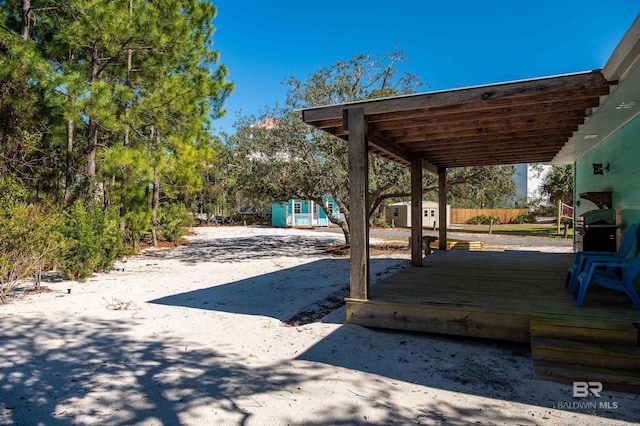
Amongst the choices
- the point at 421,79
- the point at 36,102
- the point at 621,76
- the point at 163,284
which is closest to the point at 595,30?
the point at 421,79

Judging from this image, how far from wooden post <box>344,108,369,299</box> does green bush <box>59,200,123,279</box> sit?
5212mm

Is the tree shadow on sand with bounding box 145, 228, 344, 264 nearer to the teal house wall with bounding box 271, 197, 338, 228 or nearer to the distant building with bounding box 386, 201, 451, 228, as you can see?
the teal house wall with bounding box 271, 197, 338, 228

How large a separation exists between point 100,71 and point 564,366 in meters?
10.4

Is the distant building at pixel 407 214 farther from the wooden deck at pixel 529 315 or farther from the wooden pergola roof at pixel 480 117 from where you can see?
the wooden deck at pixel 529 315

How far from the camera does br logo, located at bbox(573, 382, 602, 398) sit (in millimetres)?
2613

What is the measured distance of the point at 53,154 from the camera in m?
8.71

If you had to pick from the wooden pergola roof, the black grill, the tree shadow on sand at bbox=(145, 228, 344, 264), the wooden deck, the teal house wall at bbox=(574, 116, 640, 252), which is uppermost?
the wooden pergola roof

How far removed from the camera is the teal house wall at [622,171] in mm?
4691

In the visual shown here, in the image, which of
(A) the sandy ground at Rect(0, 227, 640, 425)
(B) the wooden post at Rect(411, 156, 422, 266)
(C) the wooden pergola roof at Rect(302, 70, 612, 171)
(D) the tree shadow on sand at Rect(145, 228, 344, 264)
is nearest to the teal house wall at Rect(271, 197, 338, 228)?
(D) the tree shadow on sand at Rect(145, 228, 344, 264)

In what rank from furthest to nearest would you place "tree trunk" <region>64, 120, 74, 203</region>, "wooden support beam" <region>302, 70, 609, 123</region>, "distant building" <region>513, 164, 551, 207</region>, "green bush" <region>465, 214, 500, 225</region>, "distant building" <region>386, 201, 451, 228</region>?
"distant building" <region>513, 164, 551, 207</region> → "green bush" <region>465, 214, 500, 225</region> → "distant building" <region>386, 201, 451, 228</region> → "tree trunk" <region>64, 120, 74, 203</region> → "wooden support beam" <region>302, 70, 609, 123</region>

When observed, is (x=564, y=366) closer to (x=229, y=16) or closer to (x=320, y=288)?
(x=320, y=288)

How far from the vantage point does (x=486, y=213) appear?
2989 cm

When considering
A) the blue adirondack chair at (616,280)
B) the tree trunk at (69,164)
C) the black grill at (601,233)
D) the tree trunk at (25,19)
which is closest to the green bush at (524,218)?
the black grill at (601,233)

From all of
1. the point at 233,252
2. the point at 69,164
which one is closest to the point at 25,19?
the point at 69,164
